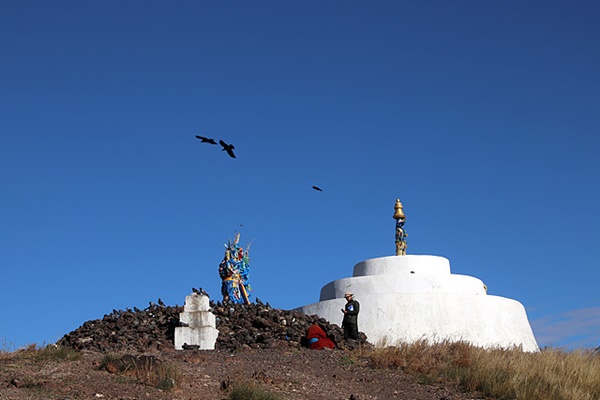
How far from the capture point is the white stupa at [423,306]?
950 inches

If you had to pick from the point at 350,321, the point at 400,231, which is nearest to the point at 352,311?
the point at 350,321

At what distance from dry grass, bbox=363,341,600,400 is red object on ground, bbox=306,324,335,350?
129 cm

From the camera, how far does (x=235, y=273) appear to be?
83.4 ft

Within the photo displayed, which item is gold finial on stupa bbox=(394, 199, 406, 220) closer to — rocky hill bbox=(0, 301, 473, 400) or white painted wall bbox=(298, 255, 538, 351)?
white painted wall bbox=(298, 255, 538, 351)

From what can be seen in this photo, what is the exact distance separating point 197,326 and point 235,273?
6.55 metres

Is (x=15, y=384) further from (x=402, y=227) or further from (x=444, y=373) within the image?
A: (x=402, y=227)

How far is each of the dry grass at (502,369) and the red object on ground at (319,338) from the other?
129 centimetres

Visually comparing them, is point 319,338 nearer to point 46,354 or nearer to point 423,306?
point 46,354

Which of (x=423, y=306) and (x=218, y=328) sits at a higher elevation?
(x=423, y=306)

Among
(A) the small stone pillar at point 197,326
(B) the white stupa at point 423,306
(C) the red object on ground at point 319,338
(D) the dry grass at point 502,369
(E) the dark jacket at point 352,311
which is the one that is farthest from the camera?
(B) the white stupa at point 423,306

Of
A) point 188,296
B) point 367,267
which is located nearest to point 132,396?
point 188,296

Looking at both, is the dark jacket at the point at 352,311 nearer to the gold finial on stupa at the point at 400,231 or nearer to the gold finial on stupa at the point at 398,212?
the gold finial on stupa at the point at 400,231

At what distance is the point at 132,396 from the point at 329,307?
13.4 meters

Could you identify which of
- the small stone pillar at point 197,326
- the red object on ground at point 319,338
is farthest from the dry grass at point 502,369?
the small stone pillar at point 197,326
